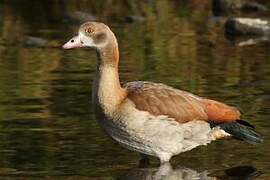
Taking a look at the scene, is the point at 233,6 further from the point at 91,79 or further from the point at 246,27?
the point at 91,79

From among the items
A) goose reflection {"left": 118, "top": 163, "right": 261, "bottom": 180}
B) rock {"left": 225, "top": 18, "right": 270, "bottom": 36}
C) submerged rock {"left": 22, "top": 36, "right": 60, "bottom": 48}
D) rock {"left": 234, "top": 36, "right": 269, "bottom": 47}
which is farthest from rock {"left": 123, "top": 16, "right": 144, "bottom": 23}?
goose reflection {"left": 118, "top": 163, "right": 261, "bottom": 180}

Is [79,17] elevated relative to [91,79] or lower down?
elevated

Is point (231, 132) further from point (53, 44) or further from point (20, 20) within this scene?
point (20, 20)

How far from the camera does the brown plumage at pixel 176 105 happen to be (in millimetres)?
9609

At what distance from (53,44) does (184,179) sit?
9274 mm

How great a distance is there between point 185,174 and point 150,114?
61cm

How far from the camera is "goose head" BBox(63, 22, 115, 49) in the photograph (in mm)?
9773

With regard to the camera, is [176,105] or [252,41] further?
[252,41]

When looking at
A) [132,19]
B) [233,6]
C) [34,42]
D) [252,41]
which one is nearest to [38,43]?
[34,42]

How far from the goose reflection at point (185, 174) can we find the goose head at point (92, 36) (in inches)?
47.2

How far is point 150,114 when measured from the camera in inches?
375

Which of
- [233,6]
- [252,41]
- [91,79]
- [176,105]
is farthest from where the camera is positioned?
[233,6]

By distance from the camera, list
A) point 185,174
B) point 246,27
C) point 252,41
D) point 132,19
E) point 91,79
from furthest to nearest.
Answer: point 132,19
point 246,27
point 252,41
point 91,79
point 185,174

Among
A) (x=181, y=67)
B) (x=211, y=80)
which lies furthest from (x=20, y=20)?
(x=211, y=80)
